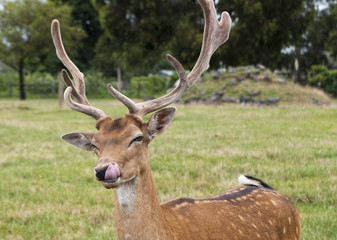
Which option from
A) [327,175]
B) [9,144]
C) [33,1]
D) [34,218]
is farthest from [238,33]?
[34,218]

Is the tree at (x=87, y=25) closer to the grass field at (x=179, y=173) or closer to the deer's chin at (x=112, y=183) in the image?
the grass field at (x=179, y=173)

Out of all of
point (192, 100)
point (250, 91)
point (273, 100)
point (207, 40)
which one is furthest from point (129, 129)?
point (192, 100)

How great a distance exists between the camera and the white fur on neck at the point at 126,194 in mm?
2521

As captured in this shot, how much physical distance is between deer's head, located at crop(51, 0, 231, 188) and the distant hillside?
1332 cm

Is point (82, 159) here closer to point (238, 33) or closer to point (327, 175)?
point (327, 175)

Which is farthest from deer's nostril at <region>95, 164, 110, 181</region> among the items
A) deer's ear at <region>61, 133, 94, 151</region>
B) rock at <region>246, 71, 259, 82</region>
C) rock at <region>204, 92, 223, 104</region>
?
rock at <region>246, 71, 259, 82</region>

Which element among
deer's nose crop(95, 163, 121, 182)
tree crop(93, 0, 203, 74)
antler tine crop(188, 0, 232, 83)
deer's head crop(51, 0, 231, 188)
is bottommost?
deer's nose crop(95, 163, 121, 182)

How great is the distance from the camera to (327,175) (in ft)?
17.4

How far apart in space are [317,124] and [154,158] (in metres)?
4.95

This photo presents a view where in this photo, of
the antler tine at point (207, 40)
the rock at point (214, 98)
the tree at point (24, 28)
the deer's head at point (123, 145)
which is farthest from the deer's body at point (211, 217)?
the tree at point (24, 28)

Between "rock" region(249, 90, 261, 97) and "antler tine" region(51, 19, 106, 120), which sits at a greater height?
"antler tine" region(51, 19, 106, 120)

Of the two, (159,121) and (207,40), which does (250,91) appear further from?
(159,121)

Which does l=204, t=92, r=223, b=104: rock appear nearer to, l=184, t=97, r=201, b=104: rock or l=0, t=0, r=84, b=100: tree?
l=184, t=97, r=201, b=104: rock

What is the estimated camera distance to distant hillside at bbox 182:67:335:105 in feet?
53.7
